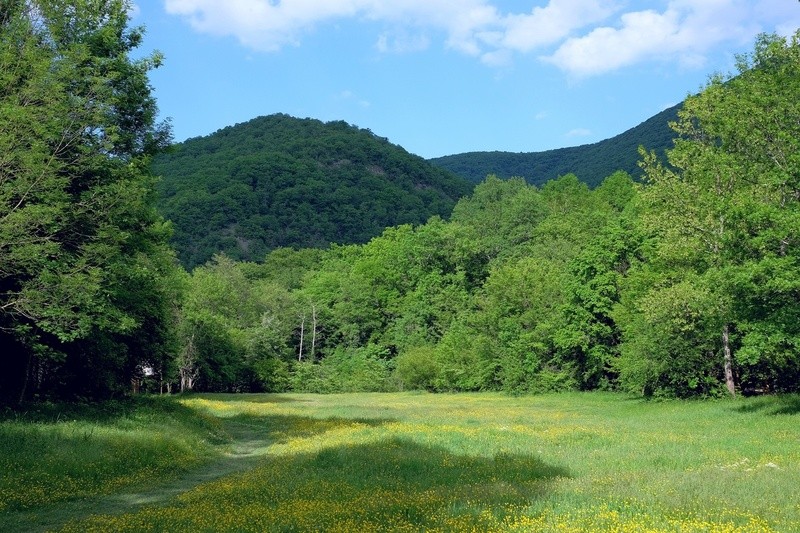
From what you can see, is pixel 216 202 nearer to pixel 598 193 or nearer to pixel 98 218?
pixel 598 193

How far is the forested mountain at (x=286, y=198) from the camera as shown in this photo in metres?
156

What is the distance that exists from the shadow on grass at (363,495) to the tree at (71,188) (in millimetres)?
9256

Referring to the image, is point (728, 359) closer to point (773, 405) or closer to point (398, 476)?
point (773, 405)

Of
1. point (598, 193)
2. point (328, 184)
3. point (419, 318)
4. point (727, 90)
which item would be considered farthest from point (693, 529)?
point (328, 184)

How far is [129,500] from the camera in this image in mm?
14812

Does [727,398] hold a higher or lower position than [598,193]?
lower

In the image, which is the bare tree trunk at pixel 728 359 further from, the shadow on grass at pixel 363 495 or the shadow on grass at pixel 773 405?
the shadow on grass at pixel 363 495

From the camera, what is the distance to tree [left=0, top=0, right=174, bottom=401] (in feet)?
68.3

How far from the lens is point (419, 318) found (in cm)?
9631

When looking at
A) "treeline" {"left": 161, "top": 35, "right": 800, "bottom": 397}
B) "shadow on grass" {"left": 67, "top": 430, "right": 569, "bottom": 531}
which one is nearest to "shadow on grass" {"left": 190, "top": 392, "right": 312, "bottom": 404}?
"treeline" {"left": 161, "top": 35, "right": 800, "bottom": 397}

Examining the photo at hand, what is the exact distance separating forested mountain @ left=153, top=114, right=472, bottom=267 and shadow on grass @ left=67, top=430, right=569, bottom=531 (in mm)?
134175

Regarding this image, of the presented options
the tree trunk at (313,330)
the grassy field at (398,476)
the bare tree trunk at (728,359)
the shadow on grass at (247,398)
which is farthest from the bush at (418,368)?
the grassy field at (398,476)

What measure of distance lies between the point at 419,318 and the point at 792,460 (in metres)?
79.7

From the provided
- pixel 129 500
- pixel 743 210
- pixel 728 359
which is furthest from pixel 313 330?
pixel 129 500
